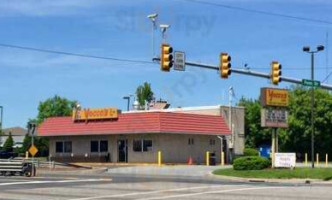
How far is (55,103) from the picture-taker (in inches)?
4488

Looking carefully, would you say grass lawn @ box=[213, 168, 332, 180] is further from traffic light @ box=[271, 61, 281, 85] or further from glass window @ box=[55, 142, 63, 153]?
glass window @ box=[55, 142, 63, 153]

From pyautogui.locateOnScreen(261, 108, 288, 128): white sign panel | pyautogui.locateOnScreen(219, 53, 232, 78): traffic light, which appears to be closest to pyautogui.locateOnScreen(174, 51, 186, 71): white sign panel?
pyautogui.locateOnScreen(219, 53, 232, 78): traffic light

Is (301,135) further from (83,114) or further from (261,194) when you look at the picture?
(261,194)

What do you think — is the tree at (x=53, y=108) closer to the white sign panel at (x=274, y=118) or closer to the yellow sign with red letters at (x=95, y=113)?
the yellow sign with red letters at (x=95, y=113)

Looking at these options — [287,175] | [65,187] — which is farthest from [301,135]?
[65,187]

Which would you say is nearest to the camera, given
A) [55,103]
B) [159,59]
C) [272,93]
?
[159,59]

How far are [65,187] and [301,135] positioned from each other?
166ft

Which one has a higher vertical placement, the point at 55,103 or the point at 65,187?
the point at 55,103

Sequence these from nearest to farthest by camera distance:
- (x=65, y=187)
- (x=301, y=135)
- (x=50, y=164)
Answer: (x=65, y=187) → (x=50, y=164) → (x=301, y=135)

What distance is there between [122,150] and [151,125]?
16.6 ft

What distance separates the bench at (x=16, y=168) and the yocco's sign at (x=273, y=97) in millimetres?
14511

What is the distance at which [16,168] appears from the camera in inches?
1378

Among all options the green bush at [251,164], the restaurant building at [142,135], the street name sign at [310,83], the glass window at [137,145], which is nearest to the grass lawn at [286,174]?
the green bush at [251,164]

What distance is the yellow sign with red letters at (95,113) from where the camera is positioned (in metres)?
56.6
